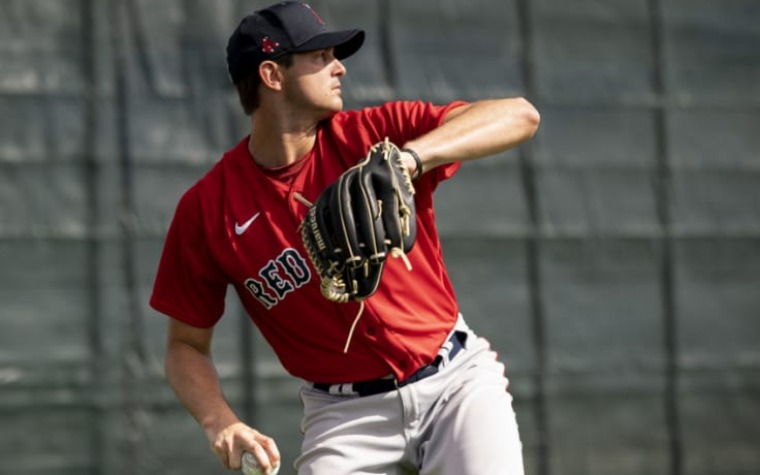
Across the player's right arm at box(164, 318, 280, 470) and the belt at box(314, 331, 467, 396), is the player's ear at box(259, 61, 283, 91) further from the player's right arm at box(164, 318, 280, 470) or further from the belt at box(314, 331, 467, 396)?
the belt at box(314, 331, 467, 396)

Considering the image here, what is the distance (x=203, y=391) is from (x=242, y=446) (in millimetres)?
471

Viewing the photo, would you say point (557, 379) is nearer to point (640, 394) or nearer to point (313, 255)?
point (640, 394)

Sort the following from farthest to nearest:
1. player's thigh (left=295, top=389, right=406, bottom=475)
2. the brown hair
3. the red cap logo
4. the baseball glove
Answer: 1. the brown hair
2. the red cap logo
3. player's thigh (left=295, top=389, right=406, bottom=475)
4. the baseball glove

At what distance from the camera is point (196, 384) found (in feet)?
13.9

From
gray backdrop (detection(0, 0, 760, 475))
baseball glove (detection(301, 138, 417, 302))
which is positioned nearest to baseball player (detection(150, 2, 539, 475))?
baseball glove (detection(301, 138, 417, 302))

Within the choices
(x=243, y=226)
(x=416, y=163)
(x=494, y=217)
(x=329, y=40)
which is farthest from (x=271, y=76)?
(x=494, y=217)

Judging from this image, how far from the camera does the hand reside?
12.2 ft

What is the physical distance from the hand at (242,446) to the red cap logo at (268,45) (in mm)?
1172

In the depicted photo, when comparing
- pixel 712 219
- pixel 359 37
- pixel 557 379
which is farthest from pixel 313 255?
pixel 712 219

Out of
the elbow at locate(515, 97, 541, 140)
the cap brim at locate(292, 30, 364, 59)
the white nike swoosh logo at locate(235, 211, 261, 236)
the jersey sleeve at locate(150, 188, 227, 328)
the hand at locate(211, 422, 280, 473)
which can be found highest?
the cap brim at locate(292, 30, 364, 59)

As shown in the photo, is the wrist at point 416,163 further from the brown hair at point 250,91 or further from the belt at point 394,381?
the brown hair at point 250,91

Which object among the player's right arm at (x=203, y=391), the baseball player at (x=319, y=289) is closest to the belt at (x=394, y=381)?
the baseball player at (x=319, y=289)

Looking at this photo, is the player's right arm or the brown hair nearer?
the player's right arm

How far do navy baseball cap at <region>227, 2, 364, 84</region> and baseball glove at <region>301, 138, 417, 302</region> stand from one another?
70 centimetres
